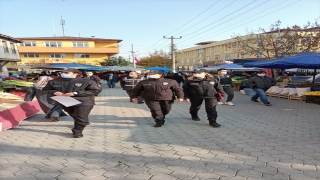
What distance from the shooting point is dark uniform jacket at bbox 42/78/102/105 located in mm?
4701

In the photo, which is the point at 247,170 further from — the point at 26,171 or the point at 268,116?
the point at 268,116

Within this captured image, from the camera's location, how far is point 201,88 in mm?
5688

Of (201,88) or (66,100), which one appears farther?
(201,88)

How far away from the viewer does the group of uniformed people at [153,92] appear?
15.5 ft

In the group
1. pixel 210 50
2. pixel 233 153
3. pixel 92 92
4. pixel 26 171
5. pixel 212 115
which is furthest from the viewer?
pixel 210 50

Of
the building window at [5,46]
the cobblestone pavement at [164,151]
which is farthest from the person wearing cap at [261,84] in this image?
the building window at [5,46]

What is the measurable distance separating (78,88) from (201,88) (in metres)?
2.85

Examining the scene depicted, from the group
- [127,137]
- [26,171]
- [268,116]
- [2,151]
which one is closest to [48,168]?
[26,171]

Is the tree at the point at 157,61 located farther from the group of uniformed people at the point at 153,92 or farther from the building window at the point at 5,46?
the group of uniformed people at the point at 153,92

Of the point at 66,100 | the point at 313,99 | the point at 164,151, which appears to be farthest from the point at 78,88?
the point at 313,99

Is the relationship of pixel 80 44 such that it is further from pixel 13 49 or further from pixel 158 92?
pixel 158 92

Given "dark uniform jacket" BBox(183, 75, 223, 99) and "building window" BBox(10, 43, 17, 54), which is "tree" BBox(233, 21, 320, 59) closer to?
"dark uniform jacket" BBox(183, 75, 223, 99)

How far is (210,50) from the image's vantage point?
6322cm

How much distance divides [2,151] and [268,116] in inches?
268
